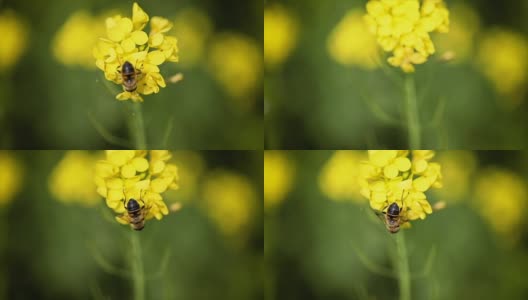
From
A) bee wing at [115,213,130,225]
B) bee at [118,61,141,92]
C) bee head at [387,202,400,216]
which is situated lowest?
bee wing at [115,213,130,225]

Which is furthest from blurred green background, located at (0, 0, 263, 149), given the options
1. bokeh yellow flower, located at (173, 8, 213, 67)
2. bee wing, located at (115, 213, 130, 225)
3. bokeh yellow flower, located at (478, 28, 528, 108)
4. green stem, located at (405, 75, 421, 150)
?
bokeh yellow flower, located at (478, 28, 528, 108)

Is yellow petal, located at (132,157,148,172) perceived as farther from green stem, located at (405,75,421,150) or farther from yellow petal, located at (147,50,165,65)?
green stem, located at (405,75,421,150)

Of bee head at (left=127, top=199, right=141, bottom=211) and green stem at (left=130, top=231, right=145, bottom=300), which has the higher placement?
bee head at (left=127, top=199, right=141, bottom=211)

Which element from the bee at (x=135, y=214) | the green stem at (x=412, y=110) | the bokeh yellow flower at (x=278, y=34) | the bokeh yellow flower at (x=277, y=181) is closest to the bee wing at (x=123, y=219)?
the bee at (x=135, y=214)

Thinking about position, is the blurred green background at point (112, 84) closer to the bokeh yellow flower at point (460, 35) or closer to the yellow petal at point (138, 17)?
the yellow petal at point (138, 17)

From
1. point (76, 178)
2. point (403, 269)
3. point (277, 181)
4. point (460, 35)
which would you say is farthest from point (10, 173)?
point (460, 35)

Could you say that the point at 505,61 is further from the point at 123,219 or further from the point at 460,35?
the point at 123,219
